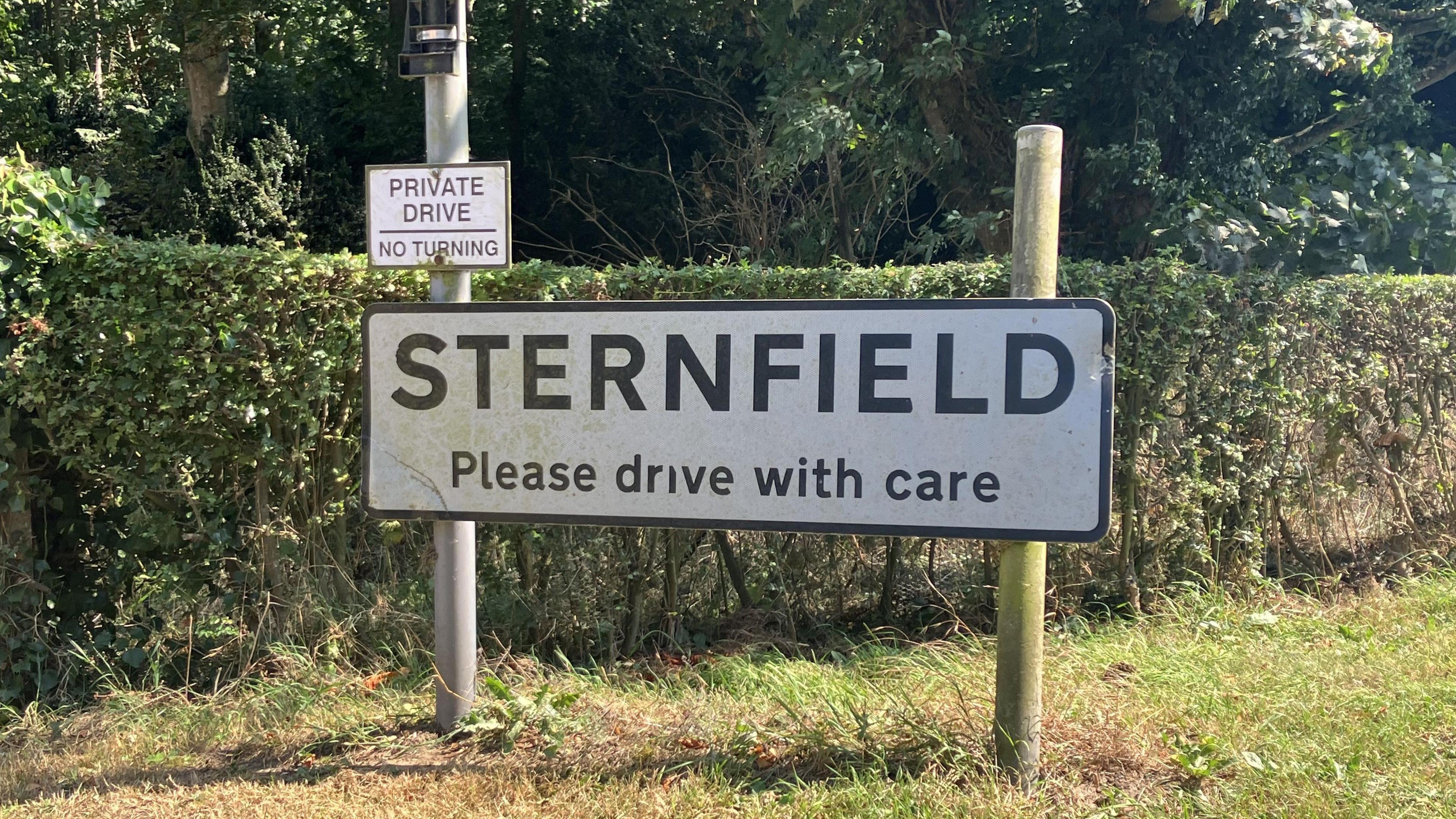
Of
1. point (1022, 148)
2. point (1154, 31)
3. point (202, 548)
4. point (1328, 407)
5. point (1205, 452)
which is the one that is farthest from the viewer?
point (1154, 31)

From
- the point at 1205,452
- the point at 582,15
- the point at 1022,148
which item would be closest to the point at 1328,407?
the point at 1205,452

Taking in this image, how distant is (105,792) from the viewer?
3.15m

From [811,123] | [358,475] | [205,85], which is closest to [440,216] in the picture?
[358,475]

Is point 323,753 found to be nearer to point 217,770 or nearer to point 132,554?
point 217,770

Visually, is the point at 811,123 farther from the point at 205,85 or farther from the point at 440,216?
the point at 205,85

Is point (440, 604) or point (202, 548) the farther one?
point (202, 548)

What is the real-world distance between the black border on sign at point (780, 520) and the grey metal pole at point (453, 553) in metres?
0.15

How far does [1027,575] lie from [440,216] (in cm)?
190

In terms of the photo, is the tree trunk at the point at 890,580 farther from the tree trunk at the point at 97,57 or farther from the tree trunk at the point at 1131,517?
the tree trunk at the point at 97,57

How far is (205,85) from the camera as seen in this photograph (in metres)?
11.9

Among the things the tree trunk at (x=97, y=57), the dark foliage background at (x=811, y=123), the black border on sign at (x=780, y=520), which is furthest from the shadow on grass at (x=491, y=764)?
the tree trunk at (x=97, y=57)

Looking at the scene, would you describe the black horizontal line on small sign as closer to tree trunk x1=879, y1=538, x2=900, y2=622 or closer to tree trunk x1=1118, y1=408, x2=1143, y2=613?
tree trunk x1=879, y1=538, x2=900, y2=622

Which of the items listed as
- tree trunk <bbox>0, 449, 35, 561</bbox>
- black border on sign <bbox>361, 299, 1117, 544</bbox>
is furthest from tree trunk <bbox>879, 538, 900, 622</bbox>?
tree trunk <bbox>0, 449, 35, 561</bbox>

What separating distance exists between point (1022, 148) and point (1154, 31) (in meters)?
5.81
